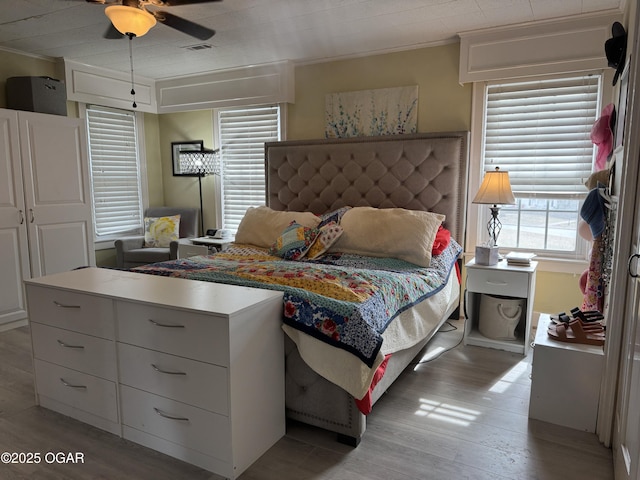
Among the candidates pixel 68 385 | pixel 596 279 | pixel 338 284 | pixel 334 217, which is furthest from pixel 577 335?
pixel 68 385

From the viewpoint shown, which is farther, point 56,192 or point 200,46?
point 56,192

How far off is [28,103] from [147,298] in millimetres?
3019

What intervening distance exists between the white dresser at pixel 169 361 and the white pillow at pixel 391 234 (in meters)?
1.28

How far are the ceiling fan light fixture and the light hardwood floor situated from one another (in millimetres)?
2185

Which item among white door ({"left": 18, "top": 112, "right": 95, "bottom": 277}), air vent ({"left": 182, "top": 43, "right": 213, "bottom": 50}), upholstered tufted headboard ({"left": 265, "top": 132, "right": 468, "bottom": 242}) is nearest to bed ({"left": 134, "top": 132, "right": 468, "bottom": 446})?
upholstered tufted headboard ({"left": 265, "top": 132, "right": 468, "bottom": 242})

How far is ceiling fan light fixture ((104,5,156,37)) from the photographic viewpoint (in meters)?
2.41

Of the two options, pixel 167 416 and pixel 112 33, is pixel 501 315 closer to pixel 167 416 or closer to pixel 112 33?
pixel 167 416

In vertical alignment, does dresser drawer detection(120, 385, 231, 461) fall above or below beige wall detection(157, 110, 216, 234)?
below

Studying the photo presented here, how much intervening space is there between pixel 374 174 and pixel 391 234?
0.92m

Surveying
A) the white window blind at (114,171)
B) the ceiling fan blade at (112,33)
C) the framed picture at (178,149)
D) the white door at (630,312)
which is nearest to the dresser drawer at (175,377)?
the white door at (630,312)

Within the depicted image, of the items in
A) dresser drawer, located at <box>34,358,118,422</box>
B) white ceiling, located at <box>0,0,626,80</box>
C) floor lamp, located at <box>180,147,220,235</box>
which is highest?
white ceiling, located at <box>0,0,626,80</box>

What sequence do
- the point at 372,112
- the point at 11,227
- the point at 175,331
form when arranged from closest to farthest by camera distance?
the point at 175,331, the point at 11,227, the point at 372,112

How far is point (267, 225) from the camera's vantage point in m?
3.73

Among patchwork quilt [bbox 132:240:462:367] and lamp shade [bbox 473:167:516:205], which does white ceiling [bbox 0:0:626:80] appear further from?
patchwork quilt [bbox 132:240:462:367]
